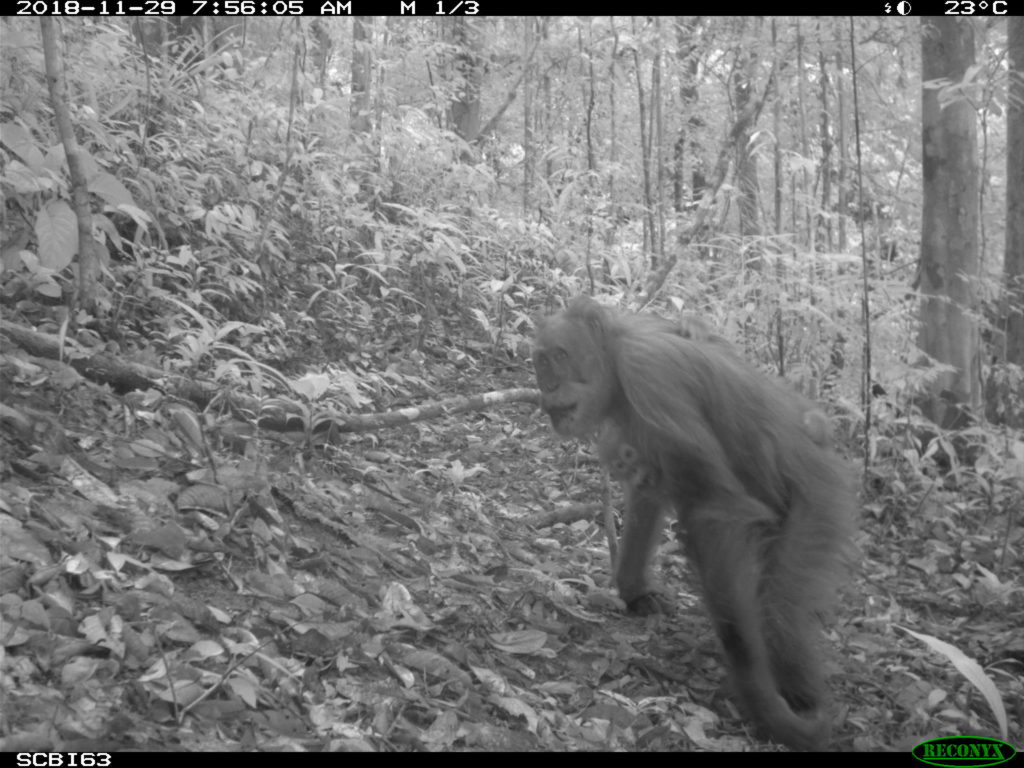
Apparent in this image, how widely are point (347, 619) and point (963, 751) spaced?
2435 mm

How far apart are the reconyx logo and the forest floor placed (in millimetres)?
130

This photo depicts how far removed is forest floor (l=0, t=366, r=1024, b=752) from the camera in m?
2.66

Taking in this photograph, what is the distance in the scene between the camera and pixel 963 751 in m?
3.40

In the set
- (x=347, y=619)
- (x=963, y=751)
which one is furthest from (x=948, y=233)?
(x=347, y=619)

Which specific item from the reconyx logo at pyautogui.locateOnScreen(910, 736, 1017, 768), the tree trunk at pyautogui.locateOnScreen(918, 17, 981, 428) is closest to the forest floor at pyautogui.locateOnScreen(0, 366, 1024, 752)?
the reconyx logo at pyautogui.locateOnScreen(910, 736, 1017, 768)

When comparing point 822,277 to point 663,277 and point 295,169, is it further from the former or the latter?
point 295,169

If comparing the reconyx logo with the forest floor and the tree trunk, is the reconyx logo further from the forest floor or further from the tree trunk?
the tree trunk

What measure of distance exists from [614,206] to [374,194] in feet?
9.33

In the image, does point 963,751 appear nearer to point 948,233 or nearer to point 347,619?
point 347,619

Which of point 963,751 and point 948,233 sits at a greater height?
point 948,233

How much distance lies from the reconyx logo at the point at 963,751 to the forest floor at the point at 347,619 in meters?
0.13

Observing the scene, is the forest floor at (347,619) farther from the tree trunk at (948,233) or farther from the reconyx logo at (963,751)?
the tree trunk at (948,233)

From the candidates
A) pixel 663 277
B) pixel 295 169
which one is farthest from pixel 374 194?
pixel 663 277

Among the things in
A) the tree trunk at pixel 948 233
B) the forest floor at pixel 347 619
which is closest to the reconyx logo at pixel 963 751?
the forest floor at pixel 347 619
